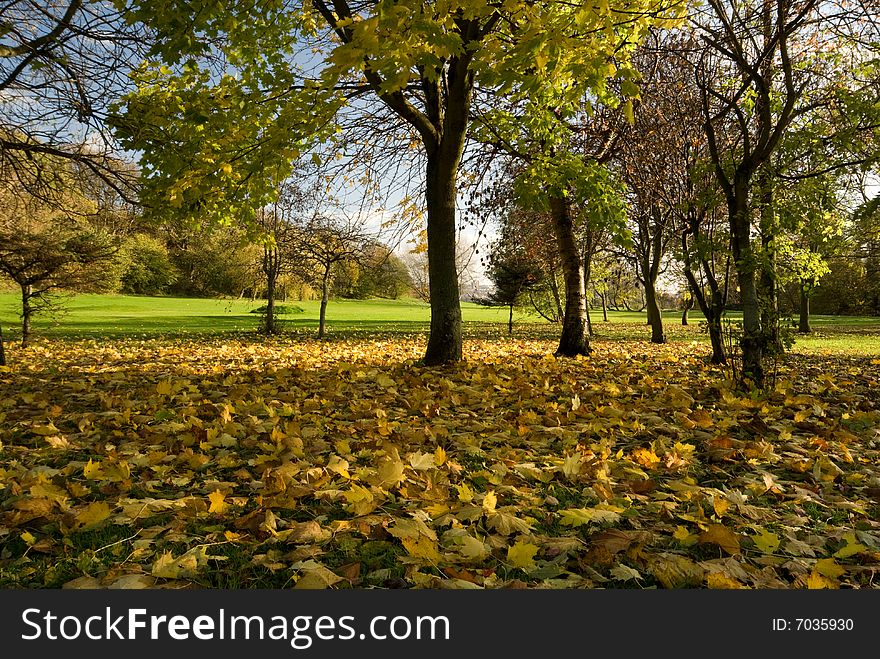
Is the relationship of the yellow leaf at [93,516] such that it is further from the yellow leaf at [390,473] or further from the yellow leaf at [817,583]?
the yellow leaf at [817,583]

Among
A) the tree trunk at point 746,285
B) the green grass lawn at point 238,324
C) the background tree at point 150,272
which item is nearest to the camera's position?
the tree trunk at point 746,285

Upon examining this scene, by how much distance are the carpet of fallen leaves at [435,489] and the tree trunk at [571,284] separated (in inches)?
168

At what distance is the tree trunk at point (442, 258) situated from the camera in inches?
284

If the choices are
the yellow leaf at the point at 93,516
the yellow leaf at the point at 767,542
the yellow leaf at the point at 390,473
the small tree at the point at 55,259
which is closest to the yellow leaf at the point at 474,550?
the yellow leaf at the point at 390,473

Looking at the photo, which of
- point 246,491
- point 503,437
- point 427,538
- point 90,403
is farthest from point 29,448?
point 503,437

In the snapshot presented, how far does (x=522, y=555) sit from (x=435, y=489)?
2.32 ft

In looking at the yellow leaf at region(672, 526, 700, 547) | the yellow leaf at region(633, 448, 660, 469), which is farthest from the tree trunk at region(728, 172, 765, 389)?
the yellow leaf at region(672, 526, 700, 547)

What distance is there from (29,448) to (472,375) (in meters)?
4.35

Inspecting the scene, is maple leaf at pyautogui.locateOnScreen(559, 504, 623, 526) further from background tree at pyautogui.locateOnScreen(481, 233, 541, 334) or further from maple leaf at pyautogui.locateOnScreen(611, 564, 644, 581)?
background tree at pyautogui.locateOnScreen(481, 233, 541, 334)

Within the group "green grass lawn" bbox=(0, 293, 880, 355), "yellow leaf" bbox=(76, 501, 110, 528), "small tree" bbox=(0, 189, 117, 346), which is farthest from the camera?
"green grass lawn" bbox=(0, 293, 880, 355)

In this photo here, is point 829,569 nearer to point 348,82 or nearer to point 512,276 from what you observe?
point 348,82

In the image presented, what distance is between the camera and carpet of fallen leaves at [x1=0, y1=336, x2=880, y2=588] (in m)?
1.87

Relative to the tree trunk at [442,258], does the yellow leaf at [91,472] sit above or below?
below

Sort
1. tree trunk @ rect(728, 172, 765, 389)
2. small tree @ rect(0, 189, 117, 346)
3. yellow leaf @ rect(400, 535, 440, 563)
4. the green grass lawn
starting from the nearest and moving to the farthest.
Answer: yellow leaf @ rect(400, 535, 440, 563), tree trunk @ rect(728, 172, 765, 389), small tree @ rect(0, 189, 117, 346), the green grass lawn
